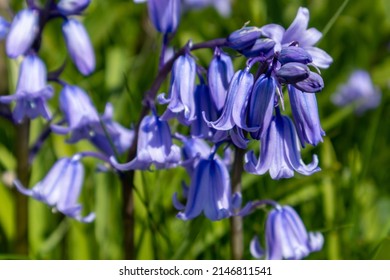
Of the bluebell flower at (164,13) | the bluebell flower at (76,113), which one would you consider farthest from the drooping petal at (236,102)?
the bluebell flower at (76,113)

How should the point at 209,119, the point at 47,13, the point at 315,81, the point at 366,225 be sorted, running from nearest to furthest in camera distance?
the point at 315,81 → the point at 209,119 → the point at 47,13 → the point at 366,225

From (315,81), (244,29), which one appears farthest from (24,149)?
(315,81)

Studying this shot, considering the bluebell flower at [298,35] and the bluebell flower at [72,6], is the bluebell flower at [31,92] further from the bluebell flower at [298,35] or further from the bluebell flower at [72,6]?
the bluebell flower at [298,35]

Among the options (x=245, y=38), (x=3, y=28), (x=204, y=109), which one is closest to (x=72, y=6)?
(x=3, y=28)

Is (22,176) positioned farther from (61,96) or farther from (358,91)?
(358,91)

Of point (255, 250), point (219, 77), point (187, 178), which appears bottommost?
point (187, 178)

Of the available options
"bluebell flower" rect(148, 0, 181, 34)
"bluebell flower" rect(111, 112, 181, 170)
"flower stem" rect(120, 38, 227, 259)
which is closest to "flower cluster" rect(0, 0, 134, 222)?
"flower stem" rect(120, 38, 227, 259)

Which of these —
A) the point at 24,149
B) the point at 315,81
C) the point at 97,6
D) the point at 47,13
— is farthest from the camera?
the point at 97,6
